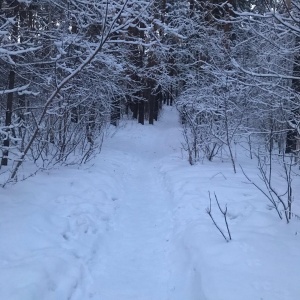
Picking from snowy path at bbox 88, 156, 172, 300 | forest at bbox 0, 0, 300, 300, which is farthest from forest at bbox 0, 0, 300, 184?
snowy path at bbox 88, 156, 172, 300

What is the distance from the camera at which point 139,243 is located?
18.8 feet

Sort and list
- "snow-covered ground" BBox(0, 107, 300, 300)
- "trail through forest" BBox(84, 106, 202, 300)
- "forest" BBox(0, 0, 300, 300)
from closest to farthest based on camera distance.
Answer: "snow-covered ground" BBox(0, 107, 300, 300) < "forest" BBox(0, 0, 300, 300) < "trail through forest" BBox(84, 106, 202, 300)

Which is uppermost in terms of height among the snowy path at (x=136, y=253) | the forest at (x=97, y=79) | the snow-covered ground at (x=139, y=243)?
Result: the forest at (x=97, y=79)

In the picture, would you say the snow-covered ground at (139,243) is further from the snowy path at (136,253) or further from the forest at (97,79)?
the forest at (97,79)

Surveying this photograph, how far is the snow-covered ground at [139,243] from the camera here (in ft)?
12.9

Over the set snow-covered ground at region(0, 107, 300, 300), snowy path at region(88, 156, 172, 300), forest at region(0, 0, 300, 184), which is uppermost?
forest at region(0, 0, 300, 184)

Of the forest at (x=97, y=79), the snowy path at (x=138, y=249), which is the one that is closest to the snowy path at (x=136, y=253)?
the snowy path at (x=138, y=249)

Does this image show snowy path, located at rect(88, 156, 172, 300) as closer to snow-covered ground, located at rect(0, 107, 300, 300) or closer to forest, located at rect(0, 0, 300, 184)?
snow-covered ground, located at rect(0, 107, 300, 300)

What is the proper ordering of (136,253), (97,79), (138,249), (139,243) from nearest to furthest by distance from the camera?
(136,253) → (138,249) → (139,243) → (97,79)

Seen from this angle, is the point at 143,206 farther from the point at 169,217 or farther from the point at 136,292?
the point at 136,292

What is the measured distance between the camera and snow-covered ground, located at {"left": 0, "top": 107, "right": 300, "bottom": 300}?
3924 millimetres

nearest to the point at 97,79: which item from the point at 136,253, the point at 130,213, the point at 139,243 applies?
the point at 130,213

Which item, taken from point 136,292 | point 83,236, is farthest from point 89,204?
point 136,292

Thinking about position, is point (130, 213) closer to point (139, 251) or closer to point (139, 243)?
point (139, 243)
